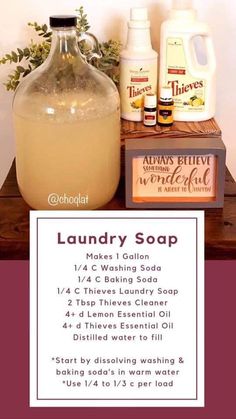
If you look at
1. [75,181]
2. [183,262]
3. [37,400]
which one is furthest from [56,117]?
[37,400]

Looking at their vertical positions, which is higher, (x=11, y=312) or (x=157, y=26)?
(x=157, y=26)

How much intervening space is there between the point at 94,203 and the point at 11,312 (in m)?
0.19

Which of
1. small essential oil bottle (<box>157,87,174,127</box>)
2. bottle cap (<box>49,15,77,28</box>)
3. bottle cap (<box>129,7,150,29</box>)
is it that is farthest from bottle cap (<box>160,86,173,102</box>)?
bottle cap (<box>49,15,77,28</box>)

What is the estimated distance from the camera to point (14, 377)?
2.53ft

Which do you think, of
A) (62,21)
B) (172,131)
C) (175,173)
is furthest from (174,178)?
(62,21)

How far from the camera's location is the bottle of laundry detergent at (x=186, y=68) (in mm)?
985

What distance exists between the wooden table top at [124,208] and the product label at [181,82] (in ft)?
0.11

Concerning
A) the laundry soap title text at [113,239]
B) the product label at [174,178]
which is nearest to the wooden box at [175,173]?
the product label at [174,178]

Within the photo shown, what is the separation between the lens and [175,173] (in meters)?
0.85

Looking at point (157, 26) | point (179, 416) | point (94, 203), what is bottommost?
point (179, 416)

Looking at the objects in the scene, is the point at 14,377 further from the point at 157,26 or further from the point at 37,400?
the point at 157,26

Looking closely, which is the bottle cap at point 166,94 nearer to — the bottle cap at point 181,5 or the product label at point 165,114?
the product label at point 165,114

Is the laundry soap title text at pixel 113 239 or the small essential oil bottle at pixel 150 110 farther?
the small essential oil bottle at pixel 150 110

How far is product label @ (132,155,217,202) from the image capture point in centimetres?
85
